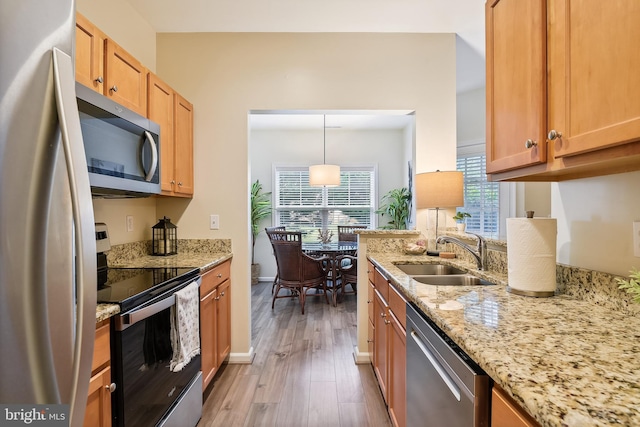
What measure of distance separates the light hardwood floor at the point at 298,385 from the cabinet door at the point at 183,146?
152 centimetres

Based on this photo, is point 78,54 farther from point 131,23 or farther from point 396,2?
point 396,2

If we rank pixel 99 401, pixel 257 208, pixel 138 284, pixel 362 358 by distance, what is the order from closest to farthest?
pixel 99 401 < pixel 138 284 < pixel 362 358 < pixel 257 208

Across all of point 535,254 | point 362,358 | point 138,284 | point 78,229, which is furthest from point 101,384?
point 362,358

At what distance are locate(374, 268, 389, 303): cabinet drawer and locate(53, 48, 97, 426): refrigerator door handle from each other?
152cm

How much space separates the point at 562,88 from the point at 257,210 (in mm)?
4826

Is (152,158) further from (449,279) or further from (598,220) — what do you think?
(598,220)

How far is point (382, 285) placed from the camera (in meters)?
1.96

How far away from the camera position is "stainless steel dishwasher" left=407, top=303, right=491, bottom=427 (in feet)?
2.47

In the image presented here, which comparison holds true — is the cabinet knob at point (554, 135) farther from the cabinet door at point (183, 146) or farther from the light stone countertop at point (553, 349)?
the cabinet door at point (183, 146)

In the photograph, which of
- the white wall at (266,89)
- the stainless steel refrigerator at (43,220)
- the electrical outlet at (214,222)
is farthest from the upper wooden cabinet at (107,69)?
the stainless steel refrigerator at (43,220)

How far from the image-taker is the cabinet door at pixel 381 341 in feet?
6.12

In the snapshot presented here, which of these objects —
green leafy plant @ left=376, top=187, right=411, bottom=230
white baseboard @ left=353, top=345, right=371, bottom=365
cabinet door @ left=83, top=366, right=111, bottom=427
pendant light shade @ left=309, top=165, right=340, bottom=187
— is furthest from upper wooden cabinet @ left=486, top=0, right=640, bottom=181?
green leafy plant @ left=376, top=187, right=411, bottom=230

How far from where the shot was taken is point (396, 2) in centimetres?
221

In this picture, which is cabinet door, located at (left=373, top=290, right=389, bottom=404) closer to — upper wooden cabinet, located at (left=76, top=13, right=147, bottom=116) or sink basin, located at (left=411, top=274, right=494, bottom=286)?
sink basin, located at (left=411, top=274, right=494, bottom=286)
